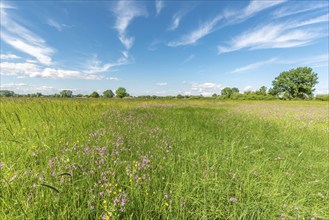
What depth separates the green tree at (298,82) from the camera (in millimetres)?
61438

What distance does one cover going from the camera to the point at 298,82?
63438 millimetres

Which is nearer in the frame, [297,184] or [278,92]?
[297,184]

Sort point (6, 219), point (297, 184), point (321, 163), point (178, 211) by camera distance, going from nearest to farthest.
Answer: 1. point (6, 219)
2. point (178, 211)
3. point (297, 184)
4. point (321, 163)

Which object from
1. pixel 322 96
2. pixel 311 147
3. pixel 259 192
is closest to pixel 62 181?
pixel 259 192

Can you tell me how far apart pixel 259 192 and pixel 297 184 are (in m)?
0.87

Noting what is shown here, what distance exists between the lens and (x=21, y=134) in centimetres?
316

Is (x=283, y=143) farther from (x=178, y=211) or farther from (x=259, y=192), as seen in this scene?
(x=178, y=211)

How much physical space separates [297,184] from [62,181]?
10.8 ft

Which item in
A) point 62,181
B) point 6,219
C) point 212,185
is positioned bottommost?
point 212,185

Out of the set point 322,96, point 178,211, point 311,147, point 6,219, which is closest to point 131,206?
point 178,211

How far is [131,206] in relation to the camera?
1.54 metres

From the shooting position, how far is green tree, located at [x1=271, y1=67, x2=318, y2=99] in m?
61.4

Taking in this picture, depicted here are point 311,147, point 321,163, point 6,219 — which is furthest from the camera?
point 311,147

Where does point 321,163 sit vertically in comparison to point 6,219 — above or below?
below
